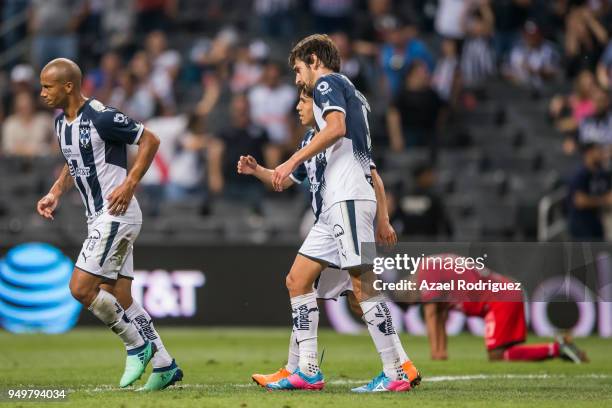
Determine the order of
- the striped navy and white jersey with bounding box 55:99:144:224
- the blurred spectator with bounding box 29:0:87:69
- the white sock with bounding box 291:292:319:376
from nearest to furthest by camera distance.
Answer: the white sock with bounding box 291:292:319:376
the striped navy and white jersey with bounding box 55:99:144:224
the blurred spectator with bounding box 29:0:87:69

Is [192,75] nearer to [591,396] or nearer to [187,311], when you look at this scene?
[187,311]

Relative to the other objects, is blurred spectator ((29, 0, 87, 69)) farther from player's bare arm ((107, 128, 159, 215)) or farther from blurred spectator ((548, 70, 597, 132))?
player's bare arm ((107, 128, 159, 215))

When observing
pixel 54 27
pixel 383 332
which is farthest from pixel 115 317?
pixel 54 27

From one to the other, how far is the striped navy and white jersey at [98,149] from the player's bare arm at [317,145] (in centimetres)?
132

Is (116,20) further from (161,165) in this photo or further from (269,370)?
(269,370)

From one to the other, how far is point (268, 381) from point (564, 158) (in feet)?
36.8

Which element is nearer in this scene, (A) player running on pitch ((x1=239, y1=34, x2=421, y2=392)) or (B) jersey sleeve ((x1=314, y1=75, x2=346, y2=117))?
(B) jersey sleeve ((x1=314, y1=75, x2=346, y2=117))

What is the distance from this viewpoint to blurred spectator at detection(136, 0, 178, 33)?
23.9 metres

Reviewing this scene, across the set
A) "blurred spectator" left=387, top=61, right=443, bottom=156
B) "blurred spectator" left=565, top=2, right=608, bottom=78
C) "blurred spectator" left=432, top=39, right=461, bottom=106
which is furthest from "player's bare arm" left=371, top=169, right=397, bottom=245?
"blurred spectator" left=565, top=2, right=608, bottom=78

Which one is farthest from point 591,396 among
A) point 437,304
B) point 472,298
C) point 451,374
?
point 437,304

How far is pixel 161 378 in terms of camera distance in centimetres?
926

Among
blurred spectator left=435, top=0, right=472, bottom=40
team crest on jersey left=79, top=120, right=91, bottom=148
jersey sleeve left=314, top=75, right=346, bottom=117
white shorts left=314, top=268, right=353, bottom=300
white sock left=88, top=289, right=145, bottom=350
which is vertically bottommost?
white sock left=88, top=289, right=145, bottom=350

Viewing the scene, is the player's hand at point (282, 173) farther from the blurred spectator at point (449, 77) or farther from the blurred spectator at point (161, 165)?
the blurred spectator at point (449, 77)

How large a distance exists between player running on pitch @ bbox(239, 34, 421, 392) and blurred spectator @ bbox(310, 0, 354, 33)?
12.8 m
